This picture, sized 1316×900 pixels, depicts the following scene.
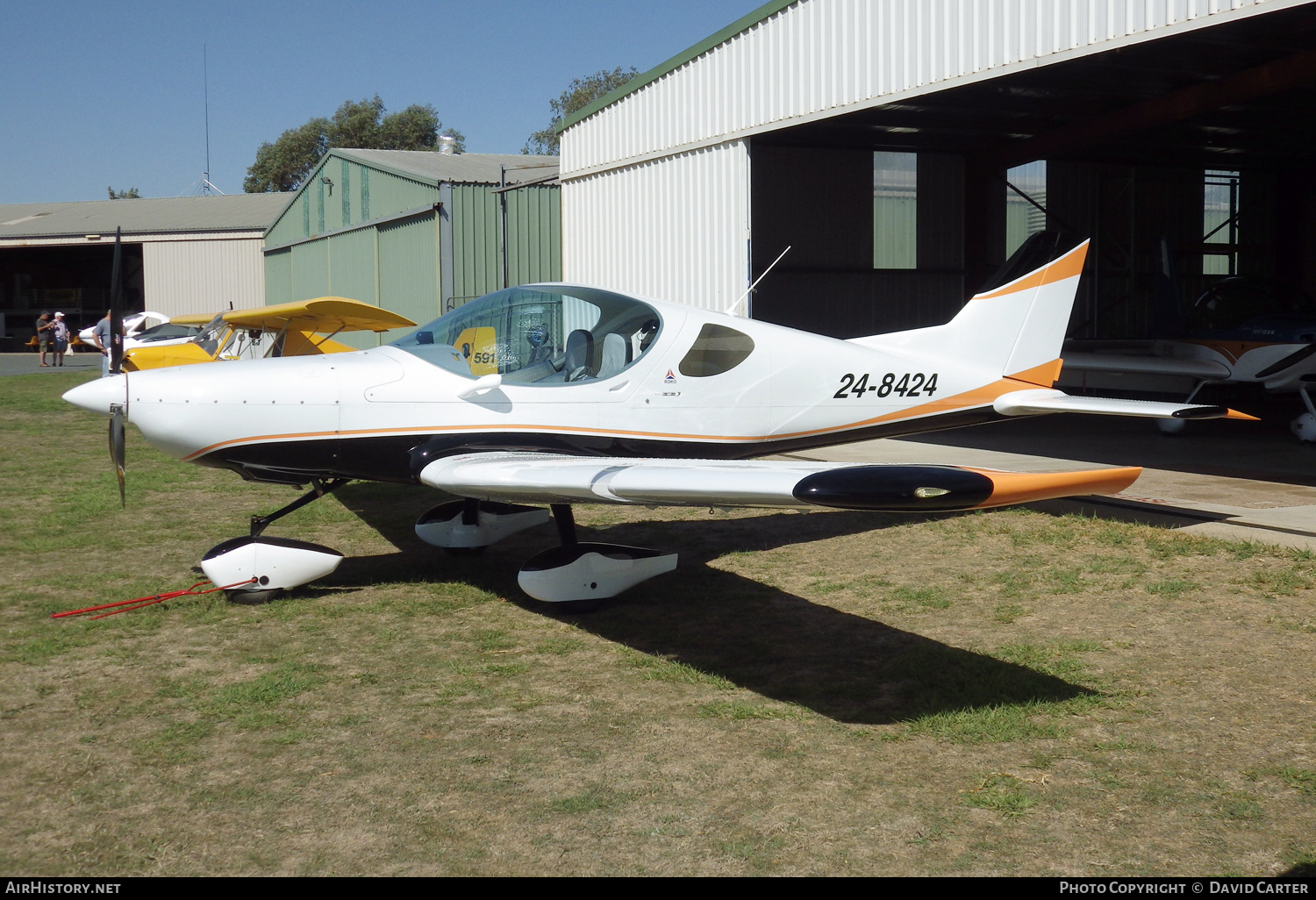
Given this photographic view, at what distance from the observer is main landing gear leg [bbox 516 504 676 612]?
19.2 ft

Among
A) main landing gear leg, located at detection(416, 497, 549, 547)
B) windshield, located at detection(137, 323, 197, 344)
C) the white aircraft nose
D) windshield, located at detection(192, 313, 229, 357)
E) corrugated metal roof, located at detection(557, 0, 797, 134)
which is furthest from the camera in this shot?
windshield, located at detection(137, 323, 197, 344)

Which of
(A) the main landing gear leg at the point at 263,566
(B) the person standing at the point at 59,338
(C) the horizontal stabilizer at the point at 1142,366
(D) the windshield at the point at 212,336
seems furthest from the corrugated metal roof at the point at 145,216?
(A) the main landing gear leg at the point at 263,566

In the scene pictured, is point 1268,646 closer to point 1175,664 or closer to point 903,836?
point 1175,664

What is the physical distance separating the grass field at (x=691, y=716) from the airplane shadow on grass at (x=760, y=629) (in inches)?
1.1

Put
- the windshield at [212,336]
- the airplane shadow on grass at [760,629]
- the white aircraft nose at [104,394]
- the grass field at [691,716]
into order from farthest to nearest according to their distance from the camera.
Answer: the windshield at [212,336]
the white aircraft nose at [104,394]
the airplane shadow on grass at [760,629]
the grass field at [691,716]

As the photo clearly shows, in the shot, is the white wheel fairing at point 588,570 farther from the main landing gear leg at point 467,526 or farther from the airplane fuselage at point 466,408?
the main landing gear leg at point 467,526

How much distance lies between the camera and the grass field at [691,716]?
3258 mm

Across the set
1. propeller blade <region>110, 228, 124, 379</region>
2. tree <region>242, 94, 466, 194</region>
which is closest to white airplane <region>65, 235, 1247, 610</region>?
propeller blade <region>110, 228, 124, 379</region>

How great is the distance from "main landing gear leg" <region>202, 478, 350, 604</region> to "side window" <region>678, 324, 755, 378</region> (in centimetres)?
216

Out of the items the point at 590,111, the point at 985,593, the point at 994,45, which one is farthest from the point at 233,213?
the point at 985,593

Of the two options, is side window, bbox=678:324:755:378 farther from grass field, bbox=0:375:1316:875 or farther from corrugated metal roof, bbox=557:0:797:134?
corrugated metal roof, bbox=557:0:797:134

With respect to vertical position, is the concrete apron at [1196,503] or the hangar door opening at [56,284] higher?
the hangar door opening at [56,284]

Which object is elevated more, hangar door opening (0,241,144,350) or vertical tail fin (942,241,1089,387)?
hangar door opening (0,241,144,350)
